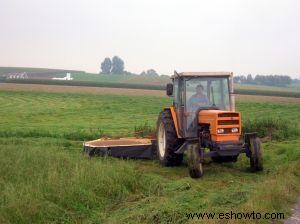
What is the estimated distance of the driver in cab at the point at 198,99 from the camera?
11.2 meters

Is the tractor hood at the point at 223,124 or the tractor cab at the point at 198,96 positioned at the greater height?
the tractor cab at the point at 198,96

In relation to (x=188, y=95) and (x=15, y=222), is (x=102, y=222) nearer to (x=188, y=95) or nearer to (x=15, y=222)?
(x=15, y=222)

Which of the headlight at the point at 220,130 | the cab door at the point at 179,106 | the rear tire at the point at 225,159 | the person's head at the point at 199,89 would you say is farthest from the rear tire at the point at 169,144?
the headlight at the point at 220,130

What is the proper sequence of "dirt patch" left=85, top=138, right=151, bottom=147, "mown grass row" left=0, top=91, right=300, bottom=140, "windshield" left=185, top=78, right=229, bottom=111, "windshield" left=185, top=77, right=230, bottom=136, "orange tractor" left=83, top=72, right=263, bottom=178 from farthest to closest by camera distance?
"mown grass row" left=0, top=91, right=300, bottom=140 → "dirt patch" left=85, top=138, right=151, bottom=147 → "windshield" left=185, top=78, right=229, bottom=111 → "windshield" left=185, top=77, right=230, bottom=136 → "orange tractor" left=83, top=72, right=263, bottom=178

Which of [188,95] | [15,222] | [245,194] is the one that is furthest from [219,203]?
[188,95]

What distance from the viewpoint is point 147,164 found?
1210 centimetres

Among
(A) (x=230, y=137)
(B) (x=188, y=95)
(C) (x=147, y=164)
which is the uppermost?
(B) (x=188, y=95)

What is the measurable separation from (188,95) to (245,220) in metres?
5.52

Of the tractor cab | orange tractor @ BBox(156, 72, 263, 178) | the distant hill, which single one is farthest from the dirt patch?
the distant hill

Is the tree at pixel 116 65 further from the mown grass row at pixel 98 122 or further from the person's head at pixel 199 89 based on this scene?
the person's head at pixel 199 89

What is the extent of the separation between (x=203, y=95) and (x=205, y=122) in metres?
0.83

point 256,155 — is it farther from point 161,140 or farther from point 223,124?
point 161,140

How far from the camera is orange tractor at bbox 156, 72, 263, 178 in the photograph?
10.3 meters

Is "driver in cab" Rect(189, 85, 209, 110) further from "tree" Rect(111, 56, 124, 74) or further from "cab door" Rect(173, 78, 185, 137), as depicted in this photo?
"tree" Rect(111, 56, 124, 74)
